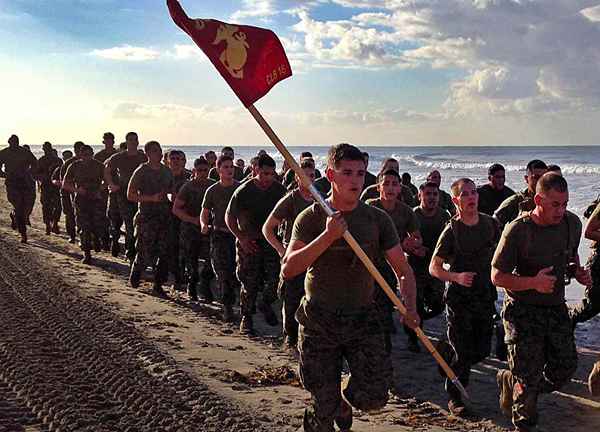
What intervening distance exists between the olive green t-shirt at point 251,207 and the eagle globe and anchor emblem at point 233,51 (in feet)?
11.5

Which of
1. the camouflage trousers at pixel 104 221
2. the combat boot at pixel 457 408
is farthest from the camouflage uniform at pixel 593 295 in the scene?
the camouflage trousers at pixel 104 221

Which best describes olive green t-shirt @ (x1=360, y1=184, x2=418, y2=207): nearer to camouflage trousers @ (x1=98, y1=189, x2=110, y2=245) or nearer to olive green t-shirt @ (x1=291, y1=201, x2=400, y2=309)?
olive green t-shirt @ (x1=291, y1=201, x2=400, y2=309)

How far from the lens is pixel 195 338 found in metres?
8.87

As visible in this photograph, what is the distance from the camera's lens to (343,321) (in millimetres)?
4883

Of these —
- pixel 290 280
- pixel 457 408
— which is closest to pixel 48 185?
pixel 290 280

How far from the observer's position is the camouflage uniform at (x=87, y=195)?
46.3 feet

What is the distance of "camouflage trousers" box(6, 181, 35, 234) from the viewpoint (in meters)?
16.7

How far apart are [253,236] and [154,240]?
290 centimetres

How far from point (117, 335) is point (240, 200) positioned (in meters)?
2.22

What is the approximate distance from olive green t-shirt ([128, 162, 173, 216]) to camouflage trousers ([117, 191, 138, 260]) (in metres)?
2.37

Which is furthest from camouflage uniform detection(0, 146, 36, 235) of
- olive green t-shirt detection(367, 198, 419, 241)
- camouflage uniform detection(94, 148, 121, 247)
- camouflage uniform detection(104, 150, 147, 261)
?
olive green t-shirt detection(367, 198, 419, 241)

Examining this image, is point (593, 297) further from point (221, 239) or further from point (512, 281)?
point (221, 239)

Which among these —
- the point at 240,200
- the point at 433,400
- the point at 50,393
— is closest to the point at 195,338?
the point at 240,200

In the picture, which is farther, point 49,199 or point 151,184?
point 49,199
